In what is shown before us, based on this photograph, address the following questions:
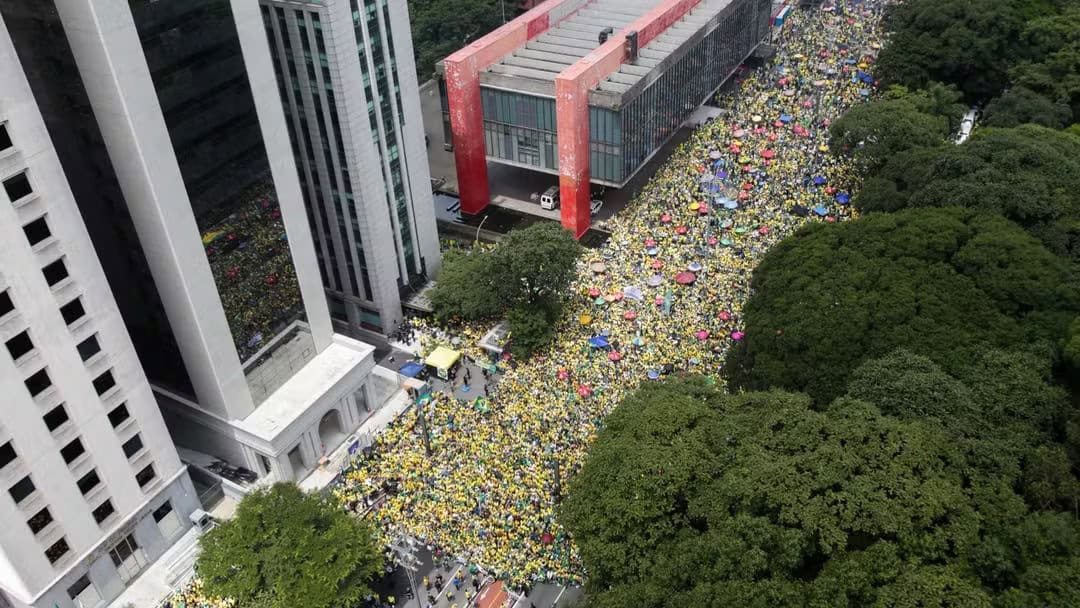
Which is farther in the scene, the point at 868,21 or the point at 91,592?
the point at 868,21

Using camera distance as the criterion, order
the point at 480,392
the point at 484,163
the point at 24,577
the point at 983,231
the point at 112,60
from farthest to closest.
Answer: the point at 484,163 < the point at 480,392 < the point at 983,231 < the point at 24,577 < the point at 112,60

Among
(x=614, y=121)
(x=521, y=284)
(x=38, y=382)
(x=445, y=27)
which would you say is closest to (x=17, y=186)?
(x=38, y=382)

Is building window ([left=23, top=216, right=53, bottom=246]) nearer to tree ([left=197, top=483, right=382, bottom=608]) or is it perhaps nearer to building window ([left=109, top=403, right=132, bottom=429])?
building window ([left=109, top=403, right=132, bottom=429])

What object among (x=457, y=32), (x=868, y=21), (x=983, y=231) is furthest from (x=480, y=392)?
(x=868, y=21)

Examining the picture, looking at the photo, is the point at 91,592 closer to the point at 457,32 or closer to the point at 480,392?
the point at 480,392

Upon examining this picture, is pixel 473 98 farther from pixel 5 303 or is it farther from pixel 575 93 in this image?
pixel 5 303
